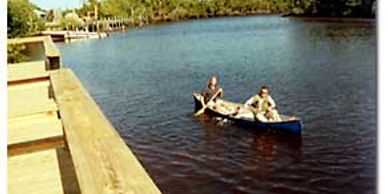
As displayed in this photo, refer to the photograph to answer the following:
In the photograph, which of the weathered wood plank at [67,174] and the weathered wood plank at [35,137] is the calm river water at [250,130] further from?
the weathered wood plank at [35,137]

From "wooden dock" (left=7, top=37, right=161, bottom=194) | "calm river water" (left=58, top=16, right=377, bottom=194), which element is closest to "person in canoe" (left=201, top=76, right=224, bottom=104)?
"calm river water" (left=58, top=16, right=377, bottom=194)

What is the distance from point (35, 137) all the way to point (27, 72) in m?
1.98

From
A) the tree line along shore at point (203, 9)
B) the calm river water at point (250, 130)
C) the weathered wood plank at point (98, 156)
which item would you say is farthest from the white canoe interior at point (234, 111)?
the tree line along shore at point (203, 9)

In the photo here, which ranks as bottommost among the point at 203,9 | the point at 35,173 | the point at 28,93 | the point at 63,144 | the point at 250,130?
the point at 250,130

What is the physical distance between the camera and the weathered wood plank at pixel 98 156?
953 mm

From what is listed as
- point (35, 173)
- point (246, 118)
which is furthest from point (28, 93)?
point (246, 118)

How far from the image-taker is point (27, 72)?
4496 mm

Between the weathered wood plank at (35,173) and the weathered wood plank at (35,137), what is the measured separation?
7 centimetres

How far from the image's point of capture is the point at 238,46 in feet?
121

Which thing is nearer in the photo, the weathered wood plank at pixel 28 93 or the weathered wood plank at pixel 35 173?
the weathered wood plank at pixel 35 173

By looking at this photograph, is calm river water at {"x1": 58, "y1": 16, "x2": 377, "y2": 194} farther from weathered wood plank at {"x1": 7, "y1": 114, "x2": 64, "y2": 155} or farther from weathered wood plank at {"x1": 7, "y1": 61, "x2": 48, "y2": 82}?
weathered wood plank at {"x1": 7, "y1": 61, "x2": 48, "y2": 82}

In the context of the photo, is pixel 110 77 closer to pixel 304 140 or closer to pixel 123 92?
pixel 123 92

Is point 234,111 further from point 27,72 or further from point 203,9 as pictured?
point 203,9

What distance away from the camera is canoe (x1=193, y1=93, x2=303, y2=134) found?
11523 millimetres
